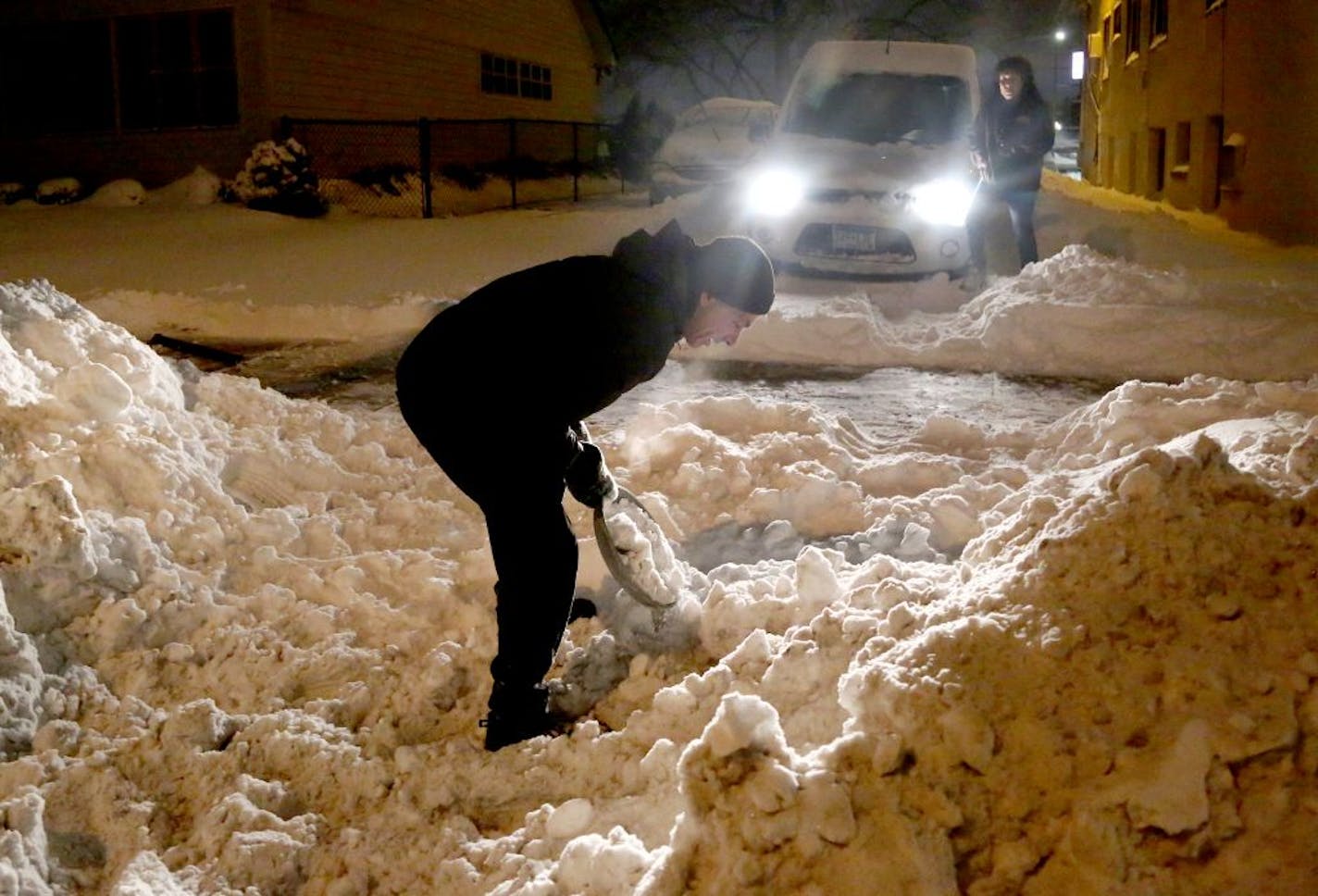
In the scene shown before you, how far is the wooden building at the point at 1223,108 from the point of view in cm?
1249

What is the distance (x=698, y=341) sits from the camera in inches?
125

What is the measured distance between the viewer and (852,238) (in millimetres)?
10352

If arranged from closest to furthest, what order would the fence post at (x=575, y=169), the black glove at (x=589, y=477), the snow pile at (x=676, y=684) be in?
1. the snow pile at (x=676, y=684)
2. the black glove at (x=589, y=477)
3. the fence post at (x=575, y=169)

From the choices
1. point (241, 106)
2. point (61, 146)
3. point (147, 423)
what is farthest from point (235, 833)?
point (61, 146)

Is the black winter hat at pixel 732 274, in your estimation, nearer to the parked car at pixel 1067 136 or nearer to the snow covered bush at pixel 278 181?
the snow covered bush at pixel 278 181

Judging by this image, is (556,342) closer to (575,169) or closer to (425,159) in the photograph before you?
(425,159)

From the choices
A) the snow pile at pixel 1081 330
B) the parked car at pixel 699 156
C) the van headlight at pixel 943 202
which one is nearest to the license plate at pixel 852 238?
the van headlight at pixel 943 202

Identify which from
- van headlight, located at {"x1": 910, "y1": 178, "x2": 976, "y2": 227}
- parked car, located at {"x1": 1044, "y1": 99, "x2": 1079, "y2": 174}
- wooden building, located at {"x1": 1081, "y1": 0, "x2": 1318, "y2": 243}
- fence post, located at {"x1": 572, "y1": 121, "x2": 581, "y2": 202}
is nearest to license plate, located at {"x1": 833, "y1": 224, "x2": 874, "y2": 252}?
van headlight, located at {"x1": 910, "y1": 178, "x2": 976, "y2": 227}

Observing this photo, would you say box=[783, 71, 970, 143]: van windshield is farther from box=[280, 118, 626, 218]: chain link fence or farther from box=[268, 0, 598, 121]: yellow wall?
box=[268, 0, 598, 121]: yellow wall

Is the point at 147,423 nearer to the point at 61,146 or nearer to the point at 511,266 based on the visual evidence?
the point at 511,266

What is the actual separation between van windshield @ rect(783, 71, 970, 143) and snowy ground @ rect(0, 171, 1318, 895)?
4.69m

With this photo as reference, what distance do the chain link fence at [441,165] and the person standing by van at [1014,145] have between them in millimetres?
10057

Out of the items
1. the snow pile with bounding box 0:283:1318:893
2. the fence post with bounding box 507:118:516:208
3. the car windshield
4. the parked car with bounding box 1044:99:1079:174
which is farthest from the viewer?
the parked car with bounding box 1044:99:1079:174

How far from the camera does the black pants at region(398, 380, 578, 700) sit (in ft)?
9.92
